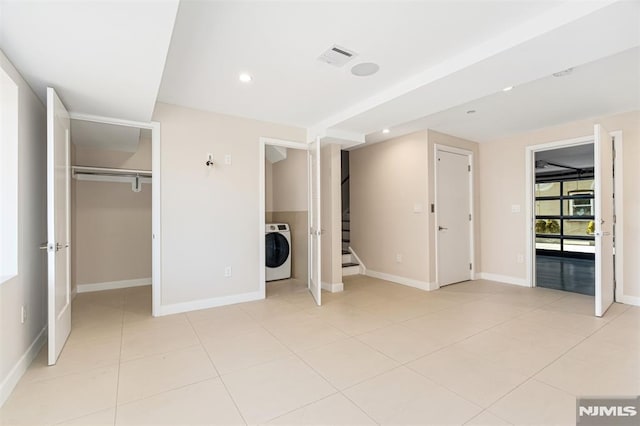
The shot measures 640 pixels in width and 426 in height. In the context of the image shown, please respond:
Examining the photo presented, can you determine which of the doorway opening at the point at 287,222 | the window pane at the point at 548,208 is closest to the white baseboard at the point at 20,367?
the doorway opening at the point at 287,222

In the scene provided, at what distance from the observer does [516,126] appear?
14.1 ft

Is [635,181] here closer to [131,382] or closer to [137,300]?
[131,382]

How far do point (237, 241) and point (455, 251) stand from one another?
3.35 metres

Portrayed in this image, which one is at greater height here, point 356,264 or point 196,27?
point 196,27

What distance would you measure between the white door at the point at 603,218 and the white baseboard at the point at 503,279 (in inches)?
43.8

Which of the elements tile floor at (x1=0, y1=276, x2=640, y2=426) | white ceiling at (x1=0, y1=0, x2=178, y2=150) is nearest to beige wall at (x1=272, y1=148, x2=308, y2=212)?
tile floor at (x1=0, y1=276, x2=640, y2=426)

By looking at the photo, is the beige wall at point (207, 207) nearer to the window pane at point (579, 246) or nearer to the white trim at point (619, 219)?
the white trim at point (619, 219)

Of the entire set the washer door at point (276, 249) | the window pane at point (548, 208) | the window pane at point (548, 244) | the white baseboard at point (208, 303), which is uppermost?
the window pane at point (548, 208)

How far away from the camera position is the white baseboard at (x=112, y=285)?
4.34m

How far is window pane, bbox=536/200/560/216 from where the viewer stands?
8.09 meters

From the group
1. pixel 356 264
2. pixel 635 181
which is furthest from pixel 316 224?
pixel 635 181

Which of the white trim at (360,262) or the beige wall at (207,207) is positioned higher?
the beige wall at (207,207)

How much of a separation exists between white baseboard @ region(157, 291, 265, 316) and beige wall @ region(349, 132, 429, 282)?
2.23m

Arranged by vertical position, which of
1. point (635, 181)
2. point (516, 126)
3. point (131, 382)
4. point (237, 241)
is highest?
point (516, 126)
